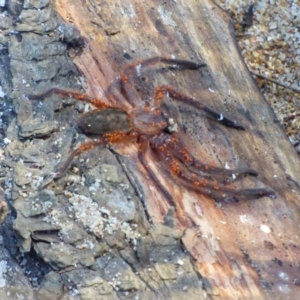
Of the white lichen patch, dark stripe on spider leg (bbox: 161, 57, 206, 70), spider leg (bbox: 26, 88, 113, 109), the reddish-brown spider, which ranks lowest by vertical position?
the white lichen patch

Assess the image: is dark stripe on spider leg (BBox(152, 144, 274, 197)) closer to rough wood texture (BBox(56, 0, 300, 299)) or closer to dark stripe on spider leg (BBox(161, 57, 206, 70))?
rough wood texture (BBox(56, 0, 300, 299))

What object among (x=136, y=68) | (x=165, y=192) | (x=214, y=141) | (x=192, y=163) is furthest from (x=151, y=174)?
(x=136, y=68)

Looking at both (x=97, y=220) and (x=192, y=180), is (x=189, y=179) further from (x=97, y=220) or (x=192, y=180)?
(x=97, y=220)

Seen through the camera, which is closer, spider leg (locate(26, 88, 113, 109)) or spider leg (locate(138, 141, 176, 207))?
spider leg (locate(138, 141, 176, 207))

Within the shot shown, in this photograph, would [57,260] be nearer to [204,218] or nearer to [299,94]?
[204,218]

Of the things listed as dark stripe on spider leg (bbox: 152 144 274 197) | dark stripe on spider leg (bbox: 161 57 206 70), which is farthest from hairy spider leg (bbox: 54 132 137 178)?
dark stripe on spider leg (bbox: 161 57 206 70)

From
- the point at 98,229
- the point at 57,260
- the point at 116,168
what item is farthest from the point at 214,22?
the point at 57,260
